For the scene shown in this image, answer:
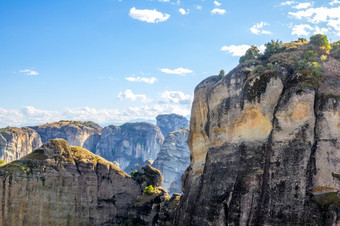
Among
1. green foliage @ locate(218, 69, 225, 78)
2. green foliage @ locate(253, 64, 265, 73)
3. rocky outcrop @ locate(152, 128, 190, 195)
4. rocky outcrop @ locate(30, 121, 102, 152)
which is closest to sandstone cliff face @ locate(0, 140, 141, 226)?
green foliage @ locate(218, 69, 225, 78)

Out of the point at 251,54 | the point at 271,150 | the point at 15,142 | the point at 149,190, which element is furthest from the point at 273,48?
the point at 15,142

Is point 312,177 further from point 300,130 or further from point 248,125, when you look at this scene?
point 248,125

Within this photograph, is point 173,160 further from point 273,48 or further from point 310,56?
point 310,56

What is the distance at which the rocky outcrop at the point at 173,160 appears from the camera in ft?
506

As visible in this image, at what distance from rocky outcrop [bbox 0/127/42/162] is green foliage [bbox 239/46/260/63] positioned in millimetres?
121220

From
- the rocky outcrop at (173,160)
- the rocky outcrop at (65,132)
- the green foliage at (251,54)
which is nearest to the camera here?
the green foliage at (251,54)

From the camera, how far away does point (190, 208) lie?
3903cm

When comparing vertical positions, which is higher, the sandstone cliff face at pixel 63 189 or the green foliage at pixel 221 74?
the green foliage at pixel 221 74

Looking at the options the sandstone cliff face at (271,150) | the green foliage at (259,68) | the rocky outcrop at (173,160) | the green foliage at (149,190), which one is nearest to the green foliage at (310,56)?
the sandstone cliff face at (271,150)

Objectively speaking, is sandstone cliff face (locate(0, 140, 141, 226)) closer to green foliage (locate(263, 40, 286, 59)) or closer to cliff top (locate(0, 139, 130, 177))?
cliff top (locate(0, 139, 130, 177))

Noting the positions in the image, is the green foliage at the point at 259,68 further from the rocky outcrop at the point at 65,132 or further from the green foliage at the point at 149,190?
the rocky outcrop at the point at 65,132

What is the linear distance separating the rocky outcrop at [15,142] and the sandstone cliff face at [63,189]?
94792 mm

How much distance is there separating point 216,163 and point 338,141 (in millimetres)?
10893

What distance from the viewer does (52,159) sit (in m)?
56.2
